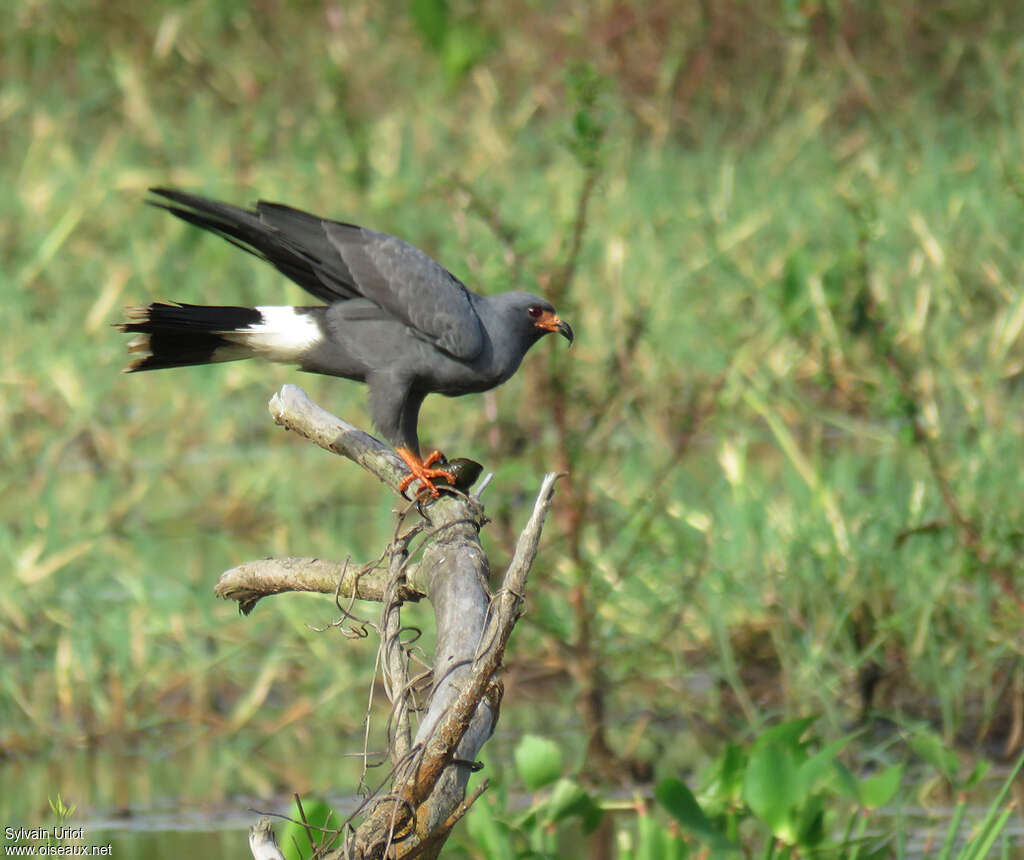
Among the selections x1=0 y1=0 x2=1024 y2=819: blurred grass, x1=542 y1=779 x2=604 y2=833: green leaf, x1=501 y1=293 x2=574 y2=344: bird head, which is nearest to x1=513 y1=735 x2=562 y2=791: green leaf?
x1=542 y1=779 x2=604 y2=833: green leaf

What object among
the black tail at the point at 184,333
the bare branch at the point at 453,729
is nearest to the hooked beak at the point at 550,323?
the black tail at the point at 184,333

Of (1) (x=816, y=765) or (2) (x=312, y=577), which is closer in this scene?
(2) (x=312, y=577)

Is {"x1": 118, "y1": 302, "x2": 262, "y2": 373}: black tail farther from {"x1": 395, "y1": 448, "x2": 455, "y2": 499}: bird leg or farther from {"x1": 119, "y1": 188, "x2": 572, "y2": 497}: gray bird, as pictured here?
{"x1": 395, "y1": 448, "x2": 455, "y2": 499}: bird leg

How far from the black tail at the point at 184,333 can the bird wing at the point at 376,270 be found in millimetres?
147

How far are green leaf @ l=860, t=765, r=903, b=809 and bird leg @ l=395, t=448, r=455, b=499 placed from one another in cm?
92

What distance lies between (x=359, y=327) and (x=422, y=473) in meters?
0.49

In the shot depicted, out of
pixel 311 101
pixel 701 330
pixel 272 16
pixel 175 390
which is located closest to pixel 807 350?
pixel 701 330

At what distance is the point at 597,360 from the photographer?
648cm

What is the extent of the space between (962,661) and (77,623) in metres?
2.48

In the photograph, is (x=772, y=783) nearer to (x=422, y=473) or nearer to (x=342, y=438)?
(x=422, y=473)

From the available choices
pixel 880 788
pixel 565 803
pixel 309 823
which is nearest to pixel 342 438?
pixel 309 823

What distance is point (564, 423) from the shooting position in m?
4.36

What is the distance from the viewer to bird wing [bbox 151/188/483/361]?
3197mm

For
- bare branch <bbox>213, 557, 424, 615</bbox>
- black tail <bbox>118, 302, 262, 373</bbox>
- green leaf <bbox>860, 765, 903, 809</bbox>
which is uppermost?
black tail <bbox>118, 302, 262, 373</bbox>
